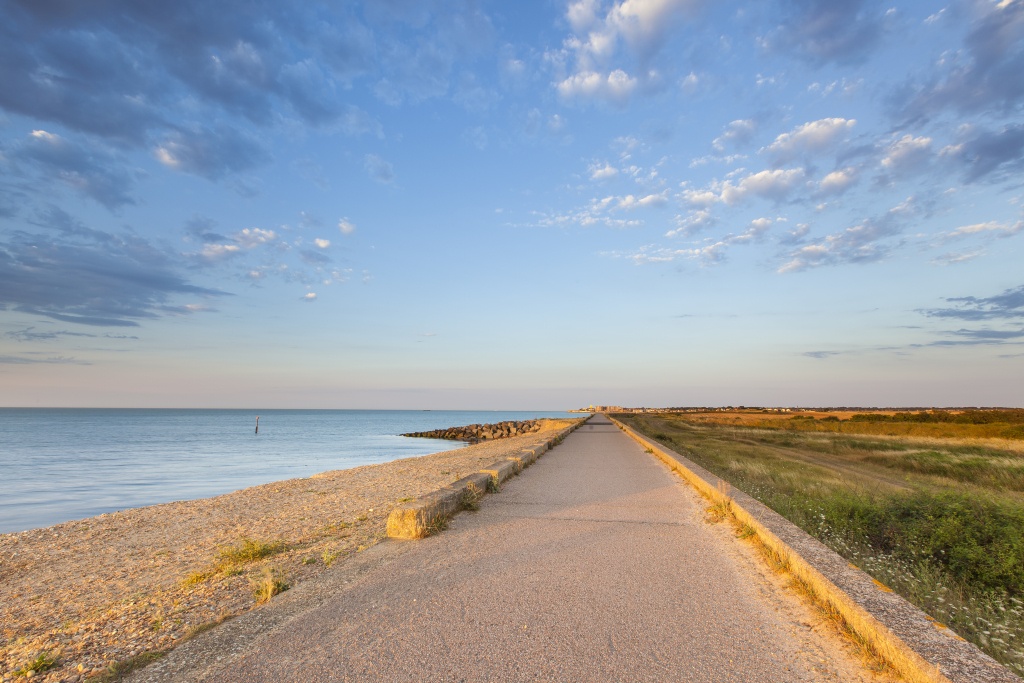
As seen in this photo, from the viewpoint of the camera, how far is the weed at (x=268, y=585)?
4.61 metres

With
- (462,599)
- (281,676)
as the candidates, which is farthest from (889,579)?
(281,676)

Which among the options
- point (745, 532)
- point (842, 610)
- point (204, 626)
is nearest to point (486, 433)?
point (745, 532)

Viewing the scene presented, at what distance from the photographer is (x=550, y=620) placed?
12.9 feet

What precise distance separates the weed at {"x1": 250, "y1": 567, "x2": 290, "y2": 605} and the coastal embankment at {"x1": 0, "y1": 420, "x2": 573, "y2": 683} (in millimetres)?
→ 15

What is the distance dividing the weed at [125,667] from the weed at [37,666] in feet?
1.45

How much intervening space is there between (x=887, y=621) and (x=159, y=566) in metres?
8.37

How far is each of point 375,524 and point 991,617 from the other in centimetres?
698

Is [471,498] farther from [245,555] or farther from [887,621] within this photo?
[887,621]

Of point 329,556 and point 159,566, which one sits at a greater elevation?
point 329,556

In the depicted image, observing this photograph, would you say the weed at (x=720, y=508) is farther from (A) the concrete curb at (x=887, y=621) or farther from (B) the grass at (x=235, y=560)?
(B) the grass at (x=235, y=560)

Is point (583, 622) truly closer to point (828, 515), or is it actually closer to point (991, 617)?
point (991, 617)

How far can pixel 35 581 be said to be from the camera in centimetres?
749

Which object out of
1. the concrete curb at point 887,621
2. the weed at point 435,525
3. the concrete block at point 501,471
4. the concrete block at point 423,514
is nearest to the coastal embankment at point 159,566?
the concrete block at point 423,514

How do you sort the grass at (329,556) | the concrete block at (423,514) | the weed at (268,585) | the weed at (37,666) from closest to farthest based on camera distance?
the weed at (37,666) < the weed at (268,585) < the grass at (329,556) < the concrete block at (423,514)
